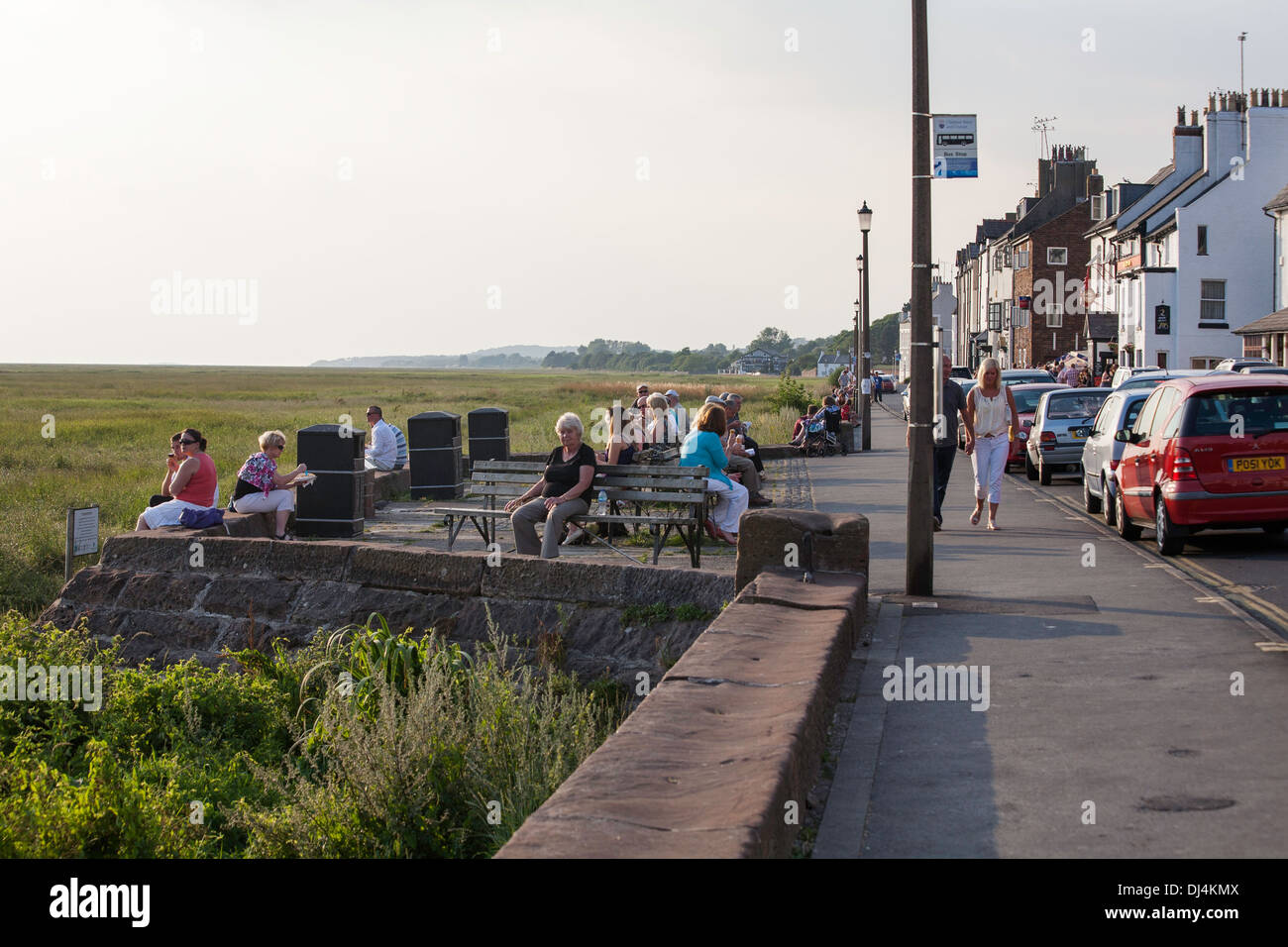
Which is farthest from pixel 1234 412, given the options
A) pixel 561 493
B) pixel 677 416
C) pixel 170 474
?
pixel 170 474

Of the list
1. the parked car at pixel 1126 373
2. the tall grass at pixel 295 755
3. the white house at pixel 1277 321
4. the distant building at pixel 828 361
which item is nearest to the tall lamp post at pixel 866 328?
the parked car at pixel 1126 373

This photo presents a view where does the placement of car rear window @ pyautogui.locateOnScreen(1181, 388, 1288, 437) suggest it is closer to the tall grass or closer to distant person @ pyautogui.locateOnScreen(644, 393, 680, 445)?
the tall grass

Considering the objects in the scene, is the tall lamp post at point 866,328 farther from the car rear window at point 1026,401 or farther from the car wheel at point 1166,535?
the car wheel at point 1166,535

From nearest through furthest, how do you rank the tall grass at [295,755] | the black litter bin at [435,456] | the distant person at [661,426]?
1. the tall grass at [295,755]
2. the distant person at [661,426]
3. the black litter bin at [435,456]

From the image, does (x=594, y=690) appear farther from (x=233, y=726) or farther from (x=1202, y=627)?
(x=1202, y=627)

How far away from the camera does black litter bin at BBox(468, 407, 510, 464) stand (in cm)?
2136

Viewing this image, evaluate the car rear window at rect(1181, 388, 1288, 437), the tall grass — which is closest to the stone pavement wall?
the tall grass

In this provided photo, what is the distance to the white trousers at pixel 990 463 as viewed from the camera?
14812 mm

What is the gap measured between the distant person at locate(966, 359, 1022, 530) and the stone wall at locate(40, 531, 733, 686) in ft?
21.7

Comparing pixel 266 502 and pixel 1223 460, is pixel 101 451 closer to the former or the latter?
pixel 266 502

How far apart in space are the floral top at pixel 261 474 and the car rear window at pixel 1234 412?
29.3 ft

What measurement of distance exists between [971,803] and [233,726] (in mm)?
5774

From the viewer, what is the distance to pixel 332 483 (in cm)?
1583
